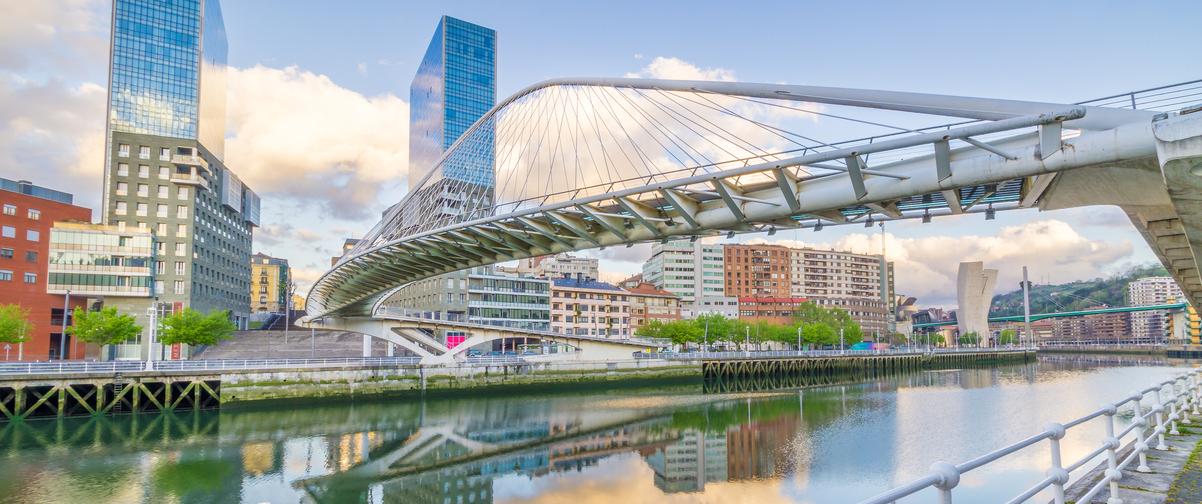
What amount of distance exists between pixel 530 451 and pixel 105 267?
55981 millimetres

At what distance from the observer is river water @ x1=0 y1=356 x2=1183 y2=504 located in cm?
2134

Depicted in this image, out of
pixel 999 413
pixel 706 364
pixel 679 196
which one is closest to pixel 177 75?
pixel 706 364

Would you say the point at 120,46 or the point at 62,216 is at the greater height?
the point at 120,46

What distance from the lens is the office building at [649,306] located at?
355 feet

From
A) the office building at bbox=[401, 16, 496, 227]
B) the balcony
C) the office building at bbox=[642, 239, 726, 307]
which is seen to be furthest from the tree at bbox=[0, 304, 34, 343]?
the office building at bbox=[642, 239, 726, 307]

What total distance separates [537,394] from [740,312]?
90.3 metres

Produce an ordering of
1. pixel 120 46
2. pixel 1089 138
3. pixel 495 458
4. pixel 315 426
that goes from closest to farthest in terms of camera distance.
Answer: pixel 1089 138
pixel 495 458
pixel 315 426
pixel 120 46

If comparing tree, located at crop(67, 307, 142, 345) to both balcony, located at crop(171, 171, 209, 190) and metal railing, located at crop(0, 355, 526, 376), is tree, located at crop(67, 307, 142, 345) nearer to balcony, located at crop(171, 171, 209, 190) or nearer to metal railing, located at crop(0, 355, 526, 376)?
metal railing, located at crop(0, 355, 526, 376)

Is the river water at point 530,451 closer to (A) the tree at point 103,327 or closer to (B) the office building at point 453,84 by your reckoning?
(A) the tree at point 103,327

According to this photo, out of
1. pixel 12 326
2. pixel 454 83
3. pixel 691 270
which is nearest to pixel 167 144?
pixel 12 326

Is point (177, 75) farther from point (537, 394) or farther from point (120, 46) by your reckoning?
point (537, 394)

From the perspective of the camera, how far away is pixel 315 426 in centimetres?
3419

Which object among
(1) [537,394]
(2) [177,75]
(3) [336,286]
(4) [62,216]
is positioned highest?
(2) [177,75]

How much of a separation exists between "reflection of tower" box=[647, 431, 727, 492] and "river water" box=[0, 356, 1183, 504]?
0.24 ft
